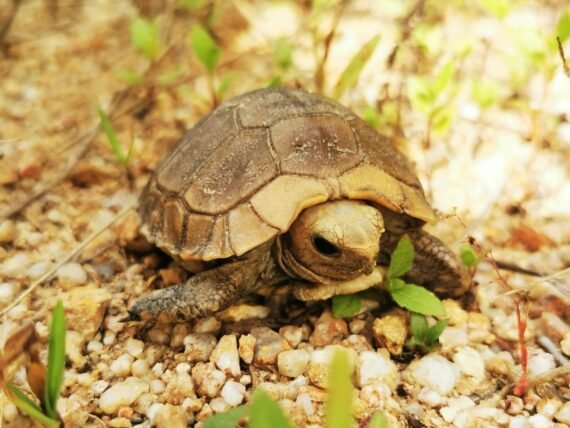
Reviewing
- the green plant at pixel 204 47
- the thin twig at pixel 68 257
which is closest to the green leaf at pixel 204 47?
the green plant at pixel 204 47

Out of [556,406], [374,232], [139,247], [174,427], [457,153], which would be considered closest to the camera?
[174,427]

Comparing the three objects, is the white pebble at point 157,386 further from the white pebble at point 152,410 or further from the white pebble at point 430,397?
the white pebble at point 430,397

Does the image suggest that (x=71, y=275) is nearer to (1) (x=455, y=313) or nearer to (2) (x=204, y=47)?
(2) (x=204, y=47)

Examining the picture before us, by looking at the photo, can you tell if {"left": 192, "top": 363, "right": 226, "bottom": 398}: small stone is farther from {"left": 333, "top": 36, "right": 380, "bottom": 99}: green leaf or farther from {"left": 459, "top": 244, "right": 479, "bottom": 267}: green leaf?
{"left": 333, "top": 36, "right": 380, "bottom": 99}: green leaf

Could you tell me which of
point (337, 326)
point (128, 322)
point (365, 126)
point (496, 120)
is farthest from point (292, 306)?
point (496, 120)

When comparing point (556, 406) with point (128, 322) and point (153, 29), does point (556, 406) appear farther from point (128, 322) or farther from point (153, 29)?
point (153, 29)
